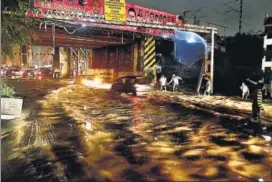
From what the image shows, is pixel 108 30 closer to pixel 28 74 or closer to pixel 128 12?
pixel 128 12

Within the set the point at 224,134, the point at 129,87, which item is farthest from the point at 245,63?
the point at 224,134

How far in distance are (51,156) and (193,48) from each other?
1728 centimetres

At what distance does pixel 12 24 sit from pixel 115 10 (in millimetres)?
5871

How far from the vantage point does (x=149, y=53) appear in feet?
78.8

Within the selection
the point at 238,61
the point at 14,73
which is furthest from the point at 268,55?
the point at 14,73

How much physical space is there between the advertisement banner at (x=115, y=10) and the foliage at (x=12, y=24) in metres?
4.60

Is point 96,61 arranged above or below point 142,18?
below

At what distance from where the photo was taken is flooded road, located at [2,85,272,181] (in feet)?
20.0

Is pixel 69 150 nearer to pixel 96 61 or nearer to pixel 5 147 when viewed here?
pixel 5 147

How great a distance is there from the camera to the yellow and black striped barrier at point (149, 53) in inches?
935

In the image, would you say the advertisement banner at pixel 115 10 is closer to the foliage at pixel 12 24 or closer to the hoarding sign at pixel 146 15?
the hoarding sign at pixel 146 15

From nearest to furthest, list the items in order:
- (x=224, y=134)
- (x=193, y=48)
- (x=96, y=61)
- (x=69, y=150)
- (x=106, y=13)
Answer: (x=69, y=150), (x=224, y=134), (x=106, y=13), (x=193, y=48), (x=96, y=61)

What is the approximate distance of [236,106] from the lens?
14.9m

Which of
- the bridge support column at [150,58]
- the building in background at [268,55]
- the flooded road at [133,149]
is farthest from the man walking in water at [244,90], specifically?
the bridge support column at [150,58]
